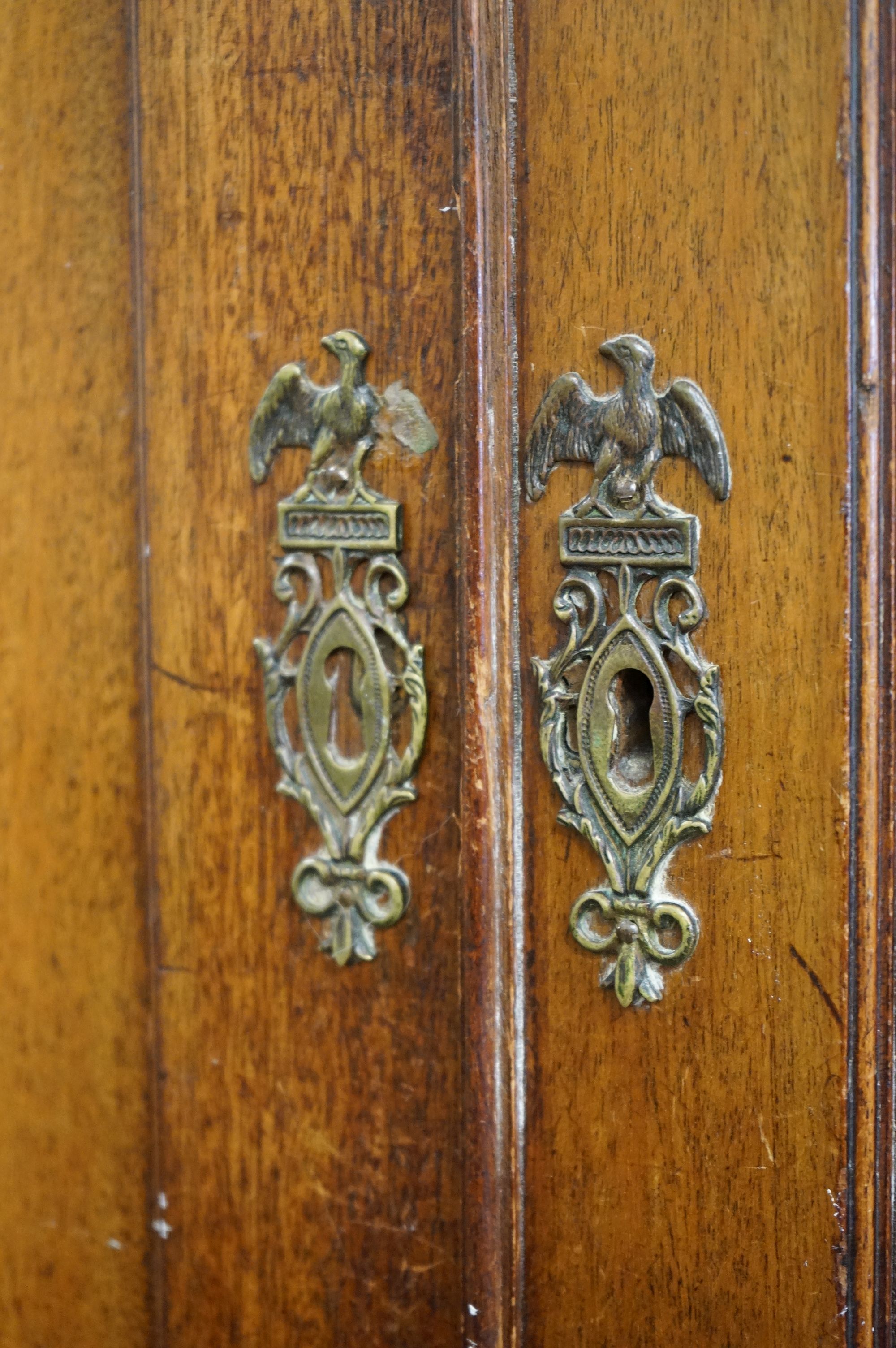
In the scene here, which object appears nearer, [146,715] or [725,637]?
[725,637]

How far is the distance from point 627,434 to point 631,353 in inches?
1.2

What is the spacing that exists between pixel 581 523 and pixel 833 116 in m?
0.17

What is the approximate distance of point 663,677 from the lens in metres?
0.51

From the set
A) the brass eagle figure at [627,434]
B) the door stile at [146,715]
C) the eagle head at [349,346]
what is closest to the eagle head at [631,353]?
the brass eagle figure at [627,434]

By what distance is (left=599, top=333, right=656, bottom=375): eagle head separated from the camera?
51cm

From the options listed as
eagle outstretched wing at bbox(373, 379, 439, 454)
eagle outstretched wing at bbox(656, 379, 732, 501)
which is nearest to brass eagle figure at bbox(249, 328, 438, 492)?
eagle outstretched wing at bbox(373, 379, 439, 454)

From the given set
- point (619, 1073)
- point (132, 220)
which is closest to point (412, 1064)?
point (619, 1073)

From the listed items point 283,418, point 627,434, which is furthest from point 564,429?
point 283,418

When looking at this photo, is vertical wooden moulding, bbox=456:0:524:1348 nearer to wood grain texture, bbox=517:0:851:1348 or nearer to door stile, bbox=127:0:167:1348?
wood grain texture, bbox=517:0:851:1348

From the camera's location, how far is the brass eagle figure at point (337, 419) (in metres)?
0.56

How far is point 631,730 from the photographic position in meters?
0.53

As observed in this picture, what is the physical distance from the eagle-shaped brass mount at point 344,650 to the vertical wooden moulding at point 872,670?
7.1 inches

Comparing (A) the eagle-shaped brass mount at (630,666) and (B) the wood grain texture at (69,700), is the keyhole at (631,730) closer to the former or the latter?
(A) the eagle-shaped brass mount at (630,666)

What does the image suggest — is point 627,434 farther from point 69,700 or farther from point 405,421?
point 69,700
